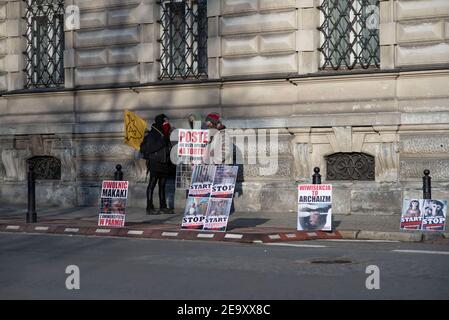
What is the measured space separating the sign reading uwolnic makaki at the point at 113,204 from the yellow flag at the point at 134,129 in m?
3.36

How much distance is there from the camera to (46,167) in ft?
82.5

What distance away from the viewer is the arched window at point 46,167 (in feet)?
82.0

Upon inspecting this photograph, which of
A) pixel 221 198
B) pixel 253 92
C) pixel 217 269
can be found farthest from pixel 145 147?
pixel 217 269

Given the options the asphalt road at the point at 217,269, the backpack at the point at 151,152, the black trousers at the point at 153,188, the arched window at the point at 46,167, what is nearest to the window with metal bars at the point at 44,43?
the arched window at the point at 46,167

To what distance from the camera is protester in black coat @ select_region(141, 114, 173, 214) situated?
2125 cm

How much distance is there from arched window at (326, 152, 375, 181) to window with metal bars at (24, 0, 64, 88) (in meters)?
7.65

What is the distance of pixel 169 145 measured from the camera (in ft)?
70.9

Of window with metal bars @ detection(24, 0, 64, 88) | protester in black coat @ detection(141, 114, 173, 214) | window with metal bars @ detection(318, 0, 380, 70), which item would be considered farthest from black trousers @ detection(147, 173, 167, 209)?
window with metal bars @ detection(24, 0, 64, 88)

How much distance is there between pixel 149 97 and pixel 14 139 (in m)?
4.16

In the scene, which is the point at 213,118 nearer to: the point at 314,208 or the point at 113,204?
the point at 113,204

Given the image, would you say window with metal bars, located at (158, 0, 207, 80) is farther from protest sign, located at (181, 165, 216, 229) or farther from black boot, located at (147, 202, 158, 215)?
protest sign, located at (181, 165, 216, 229)

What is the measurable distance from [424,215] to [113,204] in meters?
5.65
